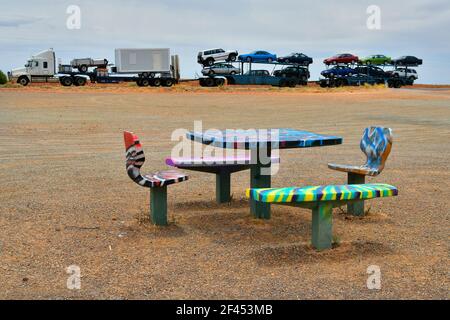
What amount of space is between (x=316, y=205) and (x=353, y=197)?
32 centimetres

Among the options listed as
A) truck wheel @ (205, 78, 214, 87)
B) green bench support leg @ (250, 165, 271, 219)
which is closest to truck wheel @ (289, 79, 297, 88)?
truck wheel @ (205, 78, 214, 87)

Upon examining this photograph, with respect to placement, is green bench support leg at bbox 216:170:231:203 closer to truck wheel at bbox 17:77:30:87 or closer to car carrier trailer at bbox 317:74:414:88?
truck wheel at bbox 17:77:30:87

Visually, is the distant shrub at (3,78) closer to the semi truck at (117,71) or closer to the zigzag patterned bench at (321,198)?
the semi truck at (117,71)

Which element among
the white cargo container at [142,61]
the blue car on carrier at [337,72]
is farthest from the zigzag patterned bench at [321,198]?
the blue car on carrier at [337,72]

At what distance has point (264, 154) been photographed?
624cm

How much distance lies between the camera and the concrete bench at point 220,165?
6.50 metres

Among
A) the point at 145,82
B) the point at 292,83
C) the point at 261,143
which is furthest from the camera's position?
the point at 292,83

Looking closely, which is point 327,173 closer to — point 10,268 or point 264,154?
point 264,154

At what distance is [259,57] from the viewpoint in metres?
46.5

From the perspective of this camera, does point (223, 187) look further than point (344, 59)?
No

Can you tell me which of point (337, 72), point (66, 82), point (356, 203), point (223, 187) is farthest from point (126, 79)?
point (356, 203)

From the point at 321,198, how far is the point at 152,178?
181 cm

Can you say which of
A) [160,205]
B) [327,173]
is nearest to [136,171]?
[160,205]

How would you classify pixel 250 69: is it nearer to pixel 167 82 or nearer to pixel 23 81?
pixel 167 82
